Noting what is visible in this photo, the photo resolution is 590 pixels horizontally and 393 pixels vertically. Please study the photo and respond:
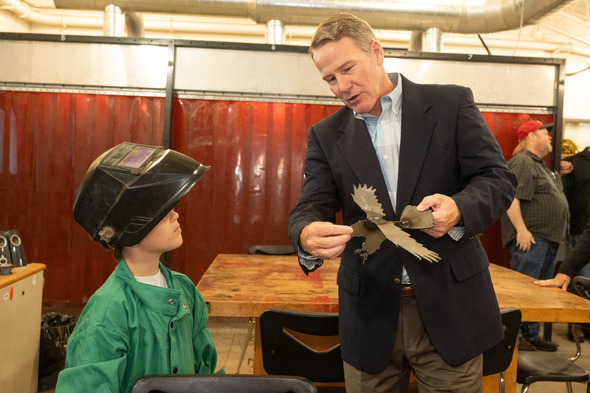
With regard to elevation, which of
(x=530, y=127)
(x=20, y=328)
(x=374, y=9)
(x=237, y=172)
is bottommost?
(x=20, y=328)

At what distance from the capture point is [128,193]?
118 cm

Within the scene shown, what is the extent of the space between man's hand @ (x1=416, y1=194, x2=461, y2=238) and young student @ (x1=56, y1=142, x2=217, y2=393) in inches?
25.2

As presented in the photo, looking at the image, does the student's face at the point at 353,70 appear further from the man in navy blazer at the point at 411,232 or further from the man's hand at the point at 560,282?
the man's hand at the point at 560,282

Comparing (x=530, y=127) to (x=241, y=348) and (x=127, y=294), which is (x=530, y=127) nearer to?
(x=241, y=348)

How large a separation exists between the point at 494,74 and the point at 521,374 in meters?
3.42

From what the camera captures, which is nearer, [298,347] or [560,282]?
[298,347]

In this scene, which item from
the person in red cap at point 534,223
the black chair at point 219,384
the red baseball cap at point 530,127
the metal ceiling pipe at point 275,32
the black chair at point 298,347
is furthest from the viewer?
the metal ceiling pipe at point 275,32

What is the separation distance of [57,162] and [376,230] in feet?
13.2

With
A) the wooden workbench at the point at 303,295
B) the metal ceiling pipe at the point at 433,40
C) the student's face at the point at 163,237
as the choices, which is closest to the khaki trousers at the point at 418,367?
the wooden workbench at the point at 303,295

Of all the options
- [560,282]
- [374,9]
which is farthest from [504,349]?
[374,9]

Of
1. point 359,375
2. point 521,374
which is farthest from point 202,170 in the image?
point 521,374

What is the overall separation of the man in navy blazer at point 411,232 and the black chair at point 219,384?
326mm

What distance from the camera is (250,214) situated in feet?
14.5

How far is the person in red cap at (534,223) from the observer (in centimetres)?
362
